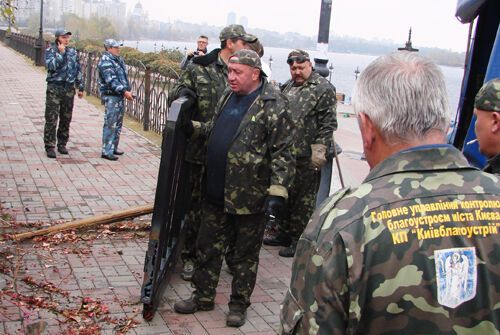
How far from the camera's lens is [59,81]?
9.02 meters

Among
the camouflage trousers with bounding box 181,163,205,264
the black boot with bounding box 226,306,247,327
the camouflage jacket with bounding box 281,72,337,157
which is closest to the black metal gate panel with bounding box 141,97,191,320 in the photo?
the camouflage trousers with bounding box 181,163,205,264

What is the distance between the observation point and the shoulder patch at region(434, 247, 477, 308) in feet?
5.49

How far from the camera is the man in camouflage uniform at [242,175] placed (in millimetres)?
4168

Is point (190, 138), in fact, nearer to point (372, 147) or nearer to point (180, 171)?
point (180, 171)

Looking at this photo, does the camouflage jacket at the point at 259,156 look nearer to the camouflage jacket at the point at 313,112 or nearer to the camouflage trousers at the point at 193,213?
the camouflage trousers at the point at 193,213

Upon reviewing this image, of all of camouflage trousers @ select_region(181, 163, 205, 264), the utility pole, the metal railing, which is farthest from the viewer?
the metal railing

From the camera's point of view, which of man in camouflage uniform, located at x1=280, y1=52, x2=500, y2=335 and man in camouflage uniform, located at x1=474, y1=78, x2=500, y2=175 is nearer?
man in camouflage uniform, located at x1=280, y1=52, x2=500, y2=335

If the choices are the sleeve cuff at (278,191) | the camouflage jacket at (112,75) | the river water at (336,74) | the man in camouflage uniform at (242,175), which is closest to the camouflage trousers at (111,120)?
the camouflage jacket at (112,75)

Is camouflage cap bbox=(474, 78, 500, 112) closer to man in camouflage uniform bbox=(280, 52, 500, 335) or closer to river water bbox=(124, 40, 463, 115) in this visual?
river water bbox=(124, 40, 463, 115)

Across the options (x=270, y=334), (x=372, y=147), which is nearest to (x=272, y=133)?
(x=270, y=334)

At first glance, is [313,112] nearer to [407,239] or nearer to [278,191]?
[278,191]

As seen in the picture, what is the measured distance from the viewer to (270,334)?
14.1 ft

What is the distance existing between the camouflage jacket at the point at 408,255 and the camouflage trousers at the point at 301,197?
4.09 m

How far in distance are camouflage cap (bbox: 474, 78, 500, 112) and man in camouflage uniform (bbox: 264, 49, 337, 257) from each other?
7.45 ft
